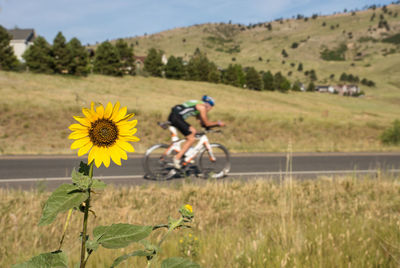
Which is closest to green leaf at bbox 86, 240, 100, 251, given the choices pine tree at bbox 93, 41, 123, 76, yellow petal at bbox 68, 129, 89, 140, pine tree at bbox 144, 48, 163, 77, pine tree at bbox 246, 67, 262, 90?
yellow petal at bbox 68, 129, 89, 140

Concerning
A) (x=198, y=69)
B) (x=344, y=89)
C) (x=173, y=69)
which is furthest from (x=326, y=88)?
(x=173, y=69)

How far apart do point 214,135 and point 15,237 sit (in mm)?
19485

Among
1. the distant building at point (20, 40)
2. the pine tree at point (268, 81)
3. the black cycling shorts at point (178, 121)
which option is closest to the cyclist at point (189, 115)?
the black cycling shorts at point (178, 121)

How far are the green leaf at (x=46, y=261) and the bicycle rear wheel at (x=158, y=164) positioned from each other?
6814 mm

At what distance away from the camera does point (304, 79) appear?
12938 cm

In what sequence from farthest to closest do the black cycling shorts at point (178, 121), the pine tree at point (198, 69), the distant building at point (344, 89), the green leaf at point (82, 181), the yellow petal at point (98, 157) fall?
1. the distant building at point (344, 89)
2. the pine tree at point (198, 69)
3. the black cycling shorts at point (178, 121)
4. the yellow petal at point (98, 157)
5. the green leaf at point (82, 181)

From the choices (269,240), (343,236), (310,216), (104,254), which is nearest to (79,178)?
(104,254)

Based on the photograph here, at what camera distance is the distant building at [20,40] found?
6253 centimetres

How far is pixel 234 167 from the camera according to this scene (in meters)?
10.4

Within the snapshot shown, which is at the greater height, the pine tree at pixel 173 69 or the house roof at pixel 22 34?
the house roof at pixel 22 34

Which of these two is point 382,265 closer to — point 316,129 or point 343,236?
point 343,236

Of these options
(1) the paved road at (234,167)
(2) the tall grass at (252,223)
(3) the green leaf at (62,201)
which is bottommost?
(1) the paved road at (234,167)

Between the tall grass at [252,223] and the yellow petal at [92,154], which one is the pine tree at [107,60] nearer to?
the tall grass at [252,223]

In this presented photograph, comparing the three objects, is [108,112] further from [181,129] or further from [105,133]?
[181,129]
